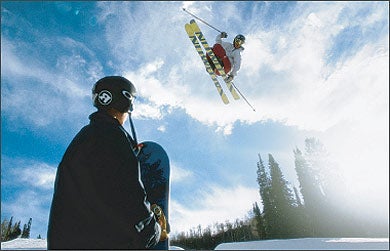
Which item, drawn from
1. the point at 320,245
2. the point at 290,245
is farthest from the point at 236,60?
the point at 290,245

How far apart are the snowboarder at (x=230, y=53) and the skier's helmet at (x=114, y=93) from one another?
901 centimetres

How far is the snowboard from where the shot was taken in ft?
13.4

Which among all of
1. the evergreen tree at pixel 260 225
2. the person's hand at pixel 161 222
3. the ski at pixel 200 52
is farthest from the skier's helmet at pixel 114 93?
the evergreen tree at pixel 260 225

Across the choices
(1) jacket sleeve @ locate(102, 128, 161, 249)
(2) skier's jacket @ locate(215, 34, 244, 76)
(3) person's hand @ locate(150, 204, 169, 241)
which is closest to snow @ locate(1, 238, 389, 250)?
(2) skier's jacket @ locate(215, 34, 244, 76)

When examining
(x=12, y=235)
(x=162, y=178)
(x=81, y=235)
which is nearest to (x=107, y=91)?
(x=81, y=235)

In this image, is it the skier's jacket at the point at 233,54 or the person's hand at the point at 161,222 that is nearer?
the person's hand at the point at 161,222

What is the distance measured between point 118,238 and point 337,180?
59.5 metres

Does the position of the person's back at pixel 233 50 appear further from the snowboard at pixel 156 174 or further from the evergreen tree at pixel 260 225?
the evergreen tree at pixel 260 225

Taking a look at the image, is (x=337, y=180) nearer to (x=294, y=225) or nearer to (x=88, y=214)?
(x=294, y=225)

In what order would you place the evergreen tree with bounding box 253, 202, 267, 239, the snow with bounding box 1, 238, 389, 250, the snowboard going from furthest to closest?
the evergreen tree with bounding box 253, 202, 267, 239 < the snow with bounding box 1, 238, 389, 250 < the snowboard

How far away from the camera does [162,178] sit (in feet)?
14.5

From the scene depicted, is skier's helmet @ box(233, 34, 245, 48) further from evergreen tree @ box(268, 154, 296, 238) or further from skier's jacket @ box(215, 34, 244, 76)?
evergreen tree @ box(268, 154, 296, 238)

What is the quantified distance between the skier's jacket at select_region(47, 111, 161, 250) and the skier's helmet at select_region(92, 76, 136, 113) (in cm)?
56

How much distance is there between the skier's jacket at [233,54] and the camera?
37.3 feet
